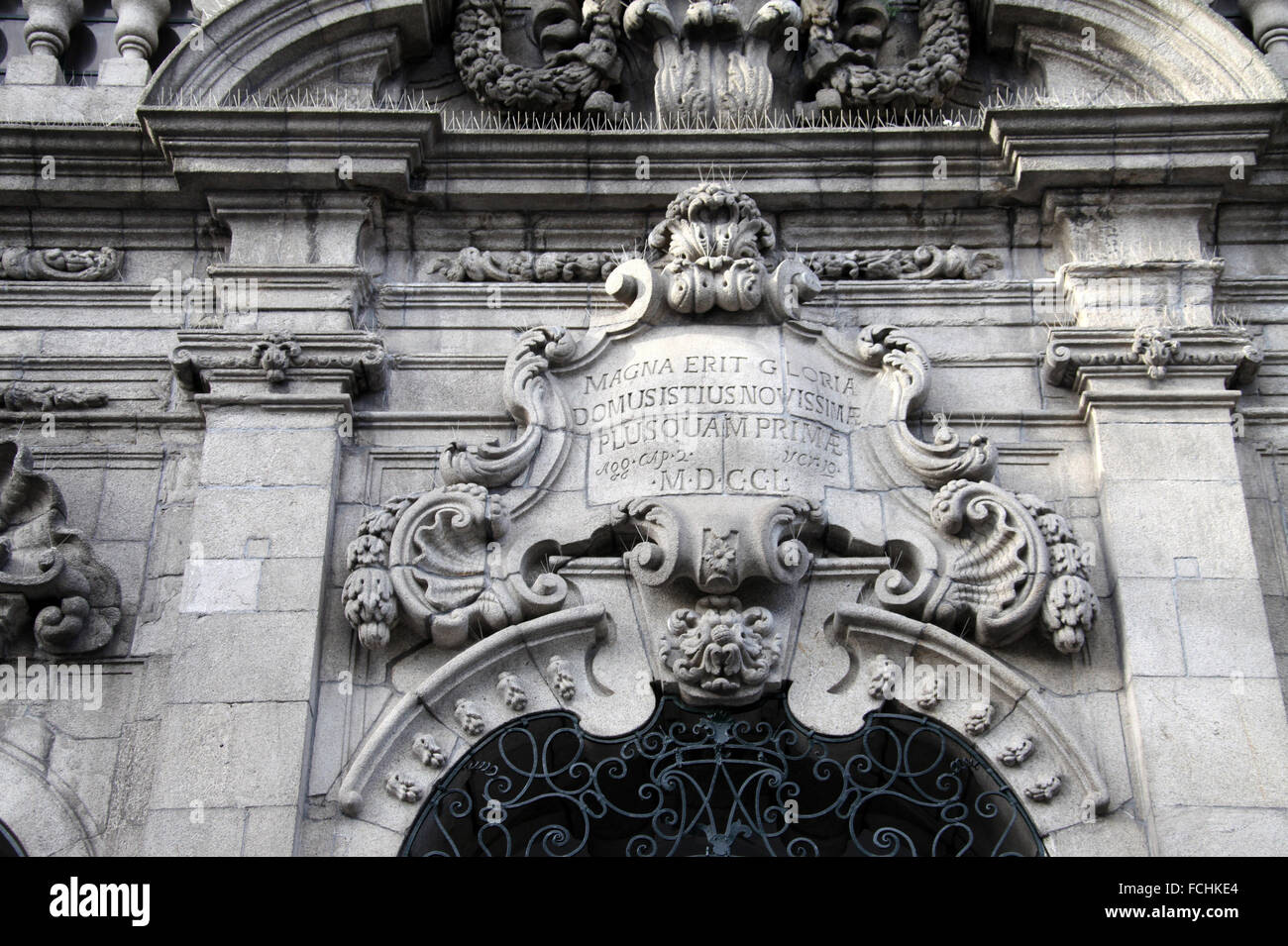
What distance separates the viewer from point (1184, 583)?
29.5 feet

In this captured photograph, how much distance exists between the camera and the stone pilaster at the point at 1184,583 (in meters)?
8.39

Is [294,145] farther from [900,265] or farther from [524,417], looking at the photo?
[900,265]

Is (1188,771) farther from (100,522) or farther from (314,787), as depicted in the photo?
(100,522)

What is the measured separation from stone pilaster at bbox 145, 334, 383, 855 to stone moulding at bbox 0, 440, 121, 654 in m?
0.47

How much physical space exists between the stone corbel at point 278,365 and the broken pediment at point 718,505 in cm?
67

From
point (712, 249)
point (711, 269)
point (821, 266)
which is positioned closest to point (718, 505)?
point (711, 269)

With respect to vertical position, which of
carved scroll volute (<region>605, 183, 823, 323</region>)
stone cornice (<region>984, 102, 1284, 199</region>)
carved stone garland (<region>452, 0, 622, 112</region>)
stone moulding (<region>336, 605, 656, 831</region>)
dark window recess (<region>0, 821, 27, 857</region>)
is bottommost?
dark window recess (<region>0, 821, 27, 857</region>)

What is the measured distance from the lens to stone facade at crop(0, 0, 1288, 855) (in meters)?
8.72

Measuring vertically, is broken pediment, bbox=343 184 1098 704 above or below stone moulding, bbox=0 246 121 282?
below

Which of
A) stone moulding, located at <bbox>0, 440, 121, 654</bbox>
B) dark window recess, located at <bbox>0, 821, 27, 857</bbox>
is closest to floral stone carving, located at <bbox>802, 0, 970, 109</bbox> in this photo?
stone moulding, located at <bbox>0, 440, 121, 654</bbox>

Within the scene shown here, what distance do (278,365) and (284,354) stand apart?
0.06m

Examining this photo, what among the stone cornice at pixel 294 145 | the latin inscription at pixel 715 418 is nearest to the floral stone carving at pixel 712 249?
the latin inscription at pixel 715 418

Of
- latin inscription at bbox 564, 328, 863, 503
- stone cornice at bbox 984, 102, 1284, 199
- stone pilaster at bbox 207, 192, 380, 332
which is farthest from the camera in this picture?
stone cornice at bbox 984, 102, 1284, 199

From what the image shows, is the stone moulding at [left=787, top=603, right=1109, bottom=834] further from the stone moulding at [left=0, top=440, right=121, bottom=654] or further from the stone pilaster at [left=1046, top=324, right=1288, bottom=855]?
the stone moulding at [left=0, top=440, right=121, bottom=654]
